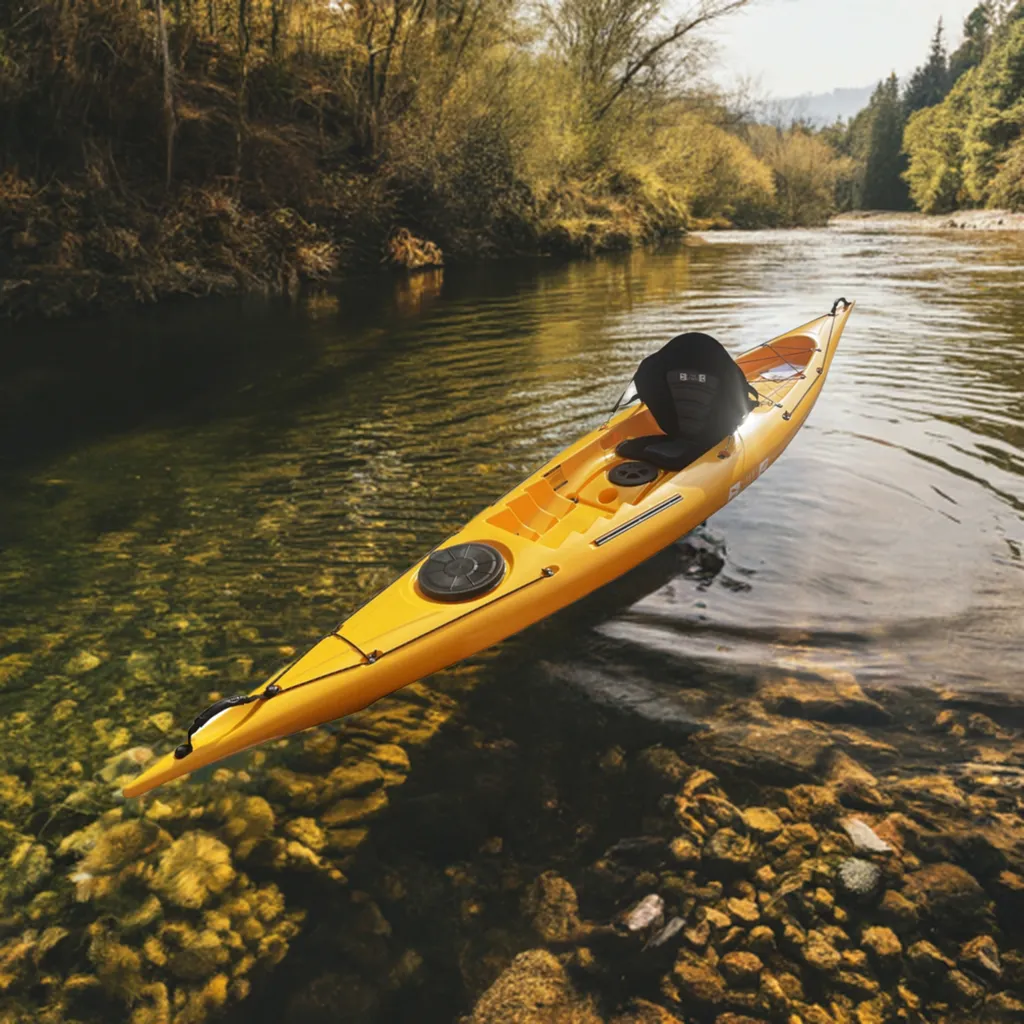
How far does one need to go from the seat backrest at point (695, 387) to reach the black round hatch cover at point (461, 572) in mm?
1934

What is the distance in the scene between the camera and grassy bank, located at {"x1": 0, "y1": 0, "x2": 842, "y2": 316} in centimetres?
1191

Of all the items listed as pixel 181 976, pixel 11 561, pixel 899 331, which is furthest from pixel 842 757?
pixel 899 331

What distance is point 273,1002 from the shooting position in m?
2.24

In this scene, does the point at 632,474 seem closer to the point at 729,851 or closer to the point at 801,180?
the point at 729,851

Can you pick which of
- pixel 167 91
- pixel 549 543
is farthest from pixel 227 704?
pixel 167 91

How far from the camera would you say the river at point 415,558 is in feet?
9.01

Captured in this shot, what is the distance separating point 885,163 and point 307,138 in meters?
60.2

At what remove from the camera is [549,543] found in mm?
4125

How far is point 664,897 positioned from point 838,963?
56 centimetres

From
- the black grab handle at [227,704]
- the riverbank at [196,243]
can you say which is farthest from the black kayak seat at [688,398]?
the riverbank at [196,243]

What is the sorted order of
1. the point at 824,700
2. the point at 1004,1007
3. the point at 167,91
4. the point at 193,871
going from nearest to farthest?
1. the point at 1004,1007
2. the point at 193,871
3. the point at 824,700
4. the point at 167,91

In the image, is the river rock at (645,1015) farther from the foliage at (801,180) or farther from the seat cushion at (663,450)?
the foliage at (801,180)

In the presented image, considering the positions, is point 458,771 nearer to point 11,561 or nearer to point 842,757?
point 842,757

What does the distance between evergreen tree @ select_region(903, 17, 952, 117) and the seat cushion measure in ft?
264
